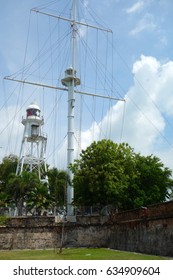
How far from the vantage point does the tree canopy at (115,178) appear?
28.6 meters

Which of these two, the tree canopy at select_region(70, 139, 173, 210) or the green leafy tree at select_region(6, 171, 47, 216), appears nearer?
the tree canopy at select_region(70, 139, 173, 210)

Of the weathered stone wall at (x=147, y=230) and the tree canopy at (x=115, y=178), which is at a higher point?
the tree canopy at (x=115, y=178)

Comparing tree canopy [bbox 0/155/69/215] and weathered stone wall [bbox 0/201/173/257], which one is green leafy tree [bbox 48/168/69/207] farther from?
weathered stone wall [bbox 0/201/173/257]

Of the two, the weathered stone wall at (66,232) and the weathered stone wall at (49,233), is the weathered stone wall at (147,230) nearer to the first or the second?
the weathered stone wall at (66,232)

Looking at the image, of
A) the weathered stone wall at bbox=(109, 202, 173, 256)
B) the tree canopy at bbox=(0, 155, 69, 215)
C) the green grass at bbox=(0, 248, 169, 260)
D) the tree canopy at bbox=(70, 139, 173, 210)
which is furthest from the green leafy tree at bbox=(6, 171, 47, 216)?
the green grass at bbox=(0, 248, 169, 260)

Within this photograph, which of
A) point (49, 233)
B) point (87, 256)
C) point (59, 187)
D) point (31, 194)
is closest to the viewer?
point (87, 256)

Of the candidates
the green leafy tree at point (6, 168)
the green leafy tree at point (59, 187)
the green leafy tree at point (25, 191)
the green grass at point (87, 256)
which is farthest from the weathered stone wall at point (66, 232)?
the green leafy tree at point (6, 168)

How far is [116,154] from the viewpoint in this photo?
3038 cm

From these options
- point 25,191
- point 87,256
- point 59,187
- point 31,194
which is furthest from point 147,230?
point 25,191

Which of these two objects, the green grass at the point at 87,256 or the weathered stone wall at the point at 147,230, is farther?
the weathered stone wall at the point at 147,230

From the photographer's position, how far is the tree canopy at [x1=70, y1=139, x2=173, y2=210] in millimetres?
28625

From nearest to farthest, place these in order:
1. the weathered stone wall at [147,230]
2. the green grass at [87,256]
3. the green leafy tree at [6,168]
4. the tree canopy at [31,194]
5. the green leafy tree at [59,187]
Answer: the green grass at [87,256], the weathered stone wall at [147,230], the tree canopy at [31,194], the green leafy tree at [59,187], the green leafy tree at [6,168]

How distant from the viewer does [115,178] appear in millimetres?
28625

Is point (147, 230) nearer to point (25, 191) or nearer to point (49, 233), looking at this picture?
point (49, 233)
